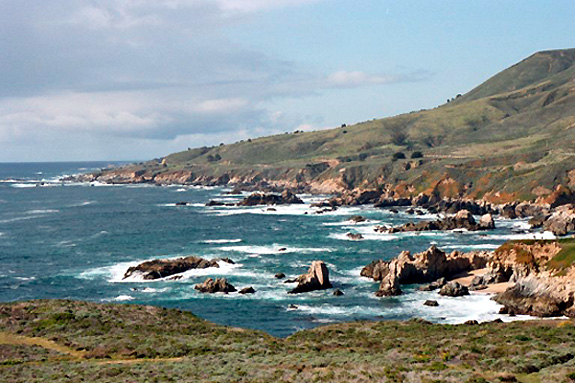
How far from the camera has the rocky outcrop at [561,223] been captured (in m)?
123

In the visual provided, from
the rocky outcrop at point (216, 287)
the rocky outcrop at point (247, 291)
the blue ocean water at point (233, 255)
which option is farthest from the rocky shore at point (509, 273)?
the rocky outcrop at point (216, 287)

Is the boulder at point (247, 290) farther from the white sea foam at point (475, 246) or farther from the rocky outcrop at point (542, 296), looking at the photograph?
the white sea foam at point (475, 246)

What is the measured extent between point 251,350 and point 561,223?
303ft

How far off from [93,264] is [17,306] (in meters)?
45.3

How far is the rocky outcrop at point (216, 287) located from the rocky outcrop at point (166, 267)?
36.1 feet

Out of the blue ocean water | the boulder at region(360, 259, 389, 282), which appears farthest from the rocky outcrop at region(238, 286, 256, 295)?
the boulder at region(360, 259, 389, 282)

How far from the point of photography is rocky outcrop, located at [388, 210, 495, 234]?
13312 cm

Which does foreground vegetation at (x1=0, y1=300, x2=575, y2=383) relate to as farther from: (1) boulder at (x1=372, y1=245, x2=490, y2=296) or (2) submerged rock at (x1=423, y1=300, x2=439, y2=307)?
(1) boulder at (x1=372, y1=245, x2=490, y2=296)

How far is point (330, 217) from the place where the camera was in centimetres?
16262

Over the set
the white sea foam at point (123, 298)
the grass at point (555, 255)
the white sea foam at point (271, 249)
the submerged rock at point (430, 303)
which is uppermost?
the grass at point (555, 255)

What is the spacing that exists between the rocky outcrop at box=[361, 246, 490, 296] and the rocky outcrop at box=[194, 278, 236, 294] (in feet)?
64.4

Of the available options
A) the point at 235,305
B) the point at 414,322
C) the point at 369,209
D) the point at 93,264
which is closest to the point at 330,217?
the point at 369,209

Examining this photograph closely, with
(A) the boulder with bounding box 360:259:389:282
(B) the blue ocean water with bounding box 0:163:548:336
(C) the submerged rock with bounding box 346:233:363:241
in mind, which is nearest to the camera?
(B) the blue ocean water with bounding box 0:163:548:336

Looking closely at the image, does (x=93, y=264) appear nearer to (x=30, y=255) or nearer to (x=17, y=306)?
(x=30, y=255)
